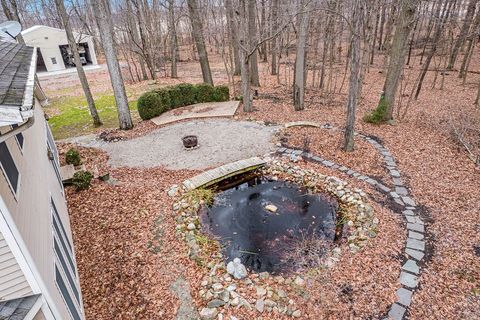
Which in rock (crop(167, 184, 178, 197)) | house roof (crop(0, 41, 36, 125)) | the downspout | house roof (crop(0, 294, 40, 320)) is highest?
house roof (crop(0, 41, 36, 125))

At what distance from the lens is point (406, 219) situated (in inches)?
281

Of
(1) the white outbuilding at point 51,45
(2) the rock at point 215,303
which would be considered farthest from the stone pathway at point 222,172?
(1) the white outbuilding at point 51,45

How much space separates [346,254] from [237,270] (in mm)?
2373

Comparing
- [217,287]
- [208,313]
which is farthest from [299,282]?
[208,313]

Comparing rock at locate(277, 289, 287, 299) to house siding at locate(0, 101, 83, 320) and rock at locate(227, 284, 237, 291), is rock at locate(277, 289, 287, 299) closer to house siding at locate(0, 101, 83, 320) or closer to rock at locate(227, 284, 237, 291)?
rock at locate(227, 284, 237, 291)

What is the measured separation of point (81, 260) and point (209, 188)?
398 centimetres

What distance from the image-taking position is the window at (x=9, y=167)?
3.71 m

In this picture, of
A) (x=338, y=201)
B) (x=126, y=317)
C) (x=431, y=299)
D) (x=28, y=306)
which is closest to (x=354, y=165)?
(x=338, y=201)

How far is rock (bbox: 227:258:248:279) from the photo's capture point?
5875 mm

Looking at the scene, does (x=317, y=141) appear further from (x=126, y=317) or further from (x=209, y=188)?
(x=126, y=317)

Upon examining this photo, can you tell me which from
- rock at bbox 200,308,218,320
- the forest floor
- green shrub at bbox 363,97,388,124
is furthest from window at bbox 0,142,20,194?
green shrub at bbox 363,97,388,124

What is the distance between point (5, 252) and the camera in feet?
9.90

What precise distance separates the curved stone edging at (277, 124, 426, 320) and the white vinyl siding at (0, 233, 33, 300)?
5.45 m

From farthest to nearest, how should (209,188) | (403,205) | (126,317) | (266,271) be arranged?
(209,188) → (403,205) → (266,271) → (126,317)
